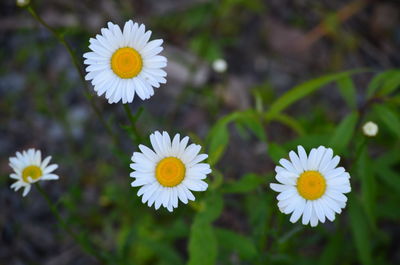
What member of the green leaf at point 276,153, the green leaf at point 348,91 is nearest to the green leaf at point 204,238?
the green leaf at point 276,153

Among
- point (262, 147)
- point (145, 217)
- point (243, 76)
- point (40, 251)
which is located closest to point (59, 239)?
point (40, 251)

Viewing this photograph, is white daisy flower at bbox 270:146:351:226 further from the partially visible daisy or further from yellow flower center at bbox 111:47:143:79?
the partially visible daisy

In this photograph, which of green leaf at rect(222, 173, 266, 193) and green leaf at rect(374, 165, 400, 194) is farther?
green leaf at rect(374, 165, 400, 194)

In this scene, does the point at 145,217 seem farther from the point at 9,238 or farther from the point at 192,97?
the point at 192,97

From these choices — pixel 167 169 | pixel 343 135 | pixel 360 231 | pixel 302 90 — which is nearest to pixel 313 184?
pixel 343 135

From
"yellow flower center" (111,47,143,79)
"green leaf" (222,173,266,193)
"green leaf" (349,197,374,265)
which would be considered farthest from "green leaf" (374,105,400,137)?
"yellow flower center" (111,47,143,79)

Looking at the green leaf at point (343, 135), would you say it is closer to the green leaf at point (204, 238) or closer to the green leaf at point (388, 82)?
the green leaf at point (388, 82)
